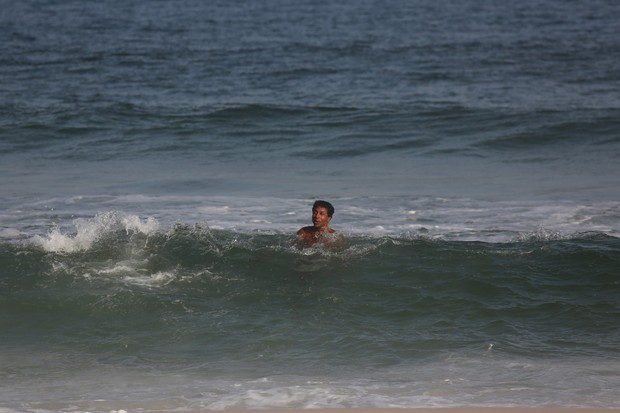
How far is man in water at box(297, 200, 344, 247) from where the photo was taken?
10.3 metres

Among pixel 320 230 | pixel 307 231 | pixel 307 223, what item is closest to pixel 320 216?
pixel 320 230

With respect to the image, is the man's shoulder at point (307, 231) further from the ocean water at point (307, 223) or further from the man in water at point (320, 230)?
the ocean water at point (307, 223)

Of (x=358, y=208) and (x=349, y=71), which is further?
(x=349, y=71)

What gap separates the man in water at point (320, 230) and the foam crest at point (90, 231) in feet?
5.98

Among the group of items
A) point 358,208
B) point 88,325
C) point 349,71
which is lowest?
point 88,325

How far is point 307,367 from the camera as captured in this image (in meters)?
Result: 7.75

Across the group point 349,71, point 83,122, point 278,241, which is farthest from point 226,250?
point 349,71

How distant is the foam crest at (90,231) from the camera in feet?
35.4

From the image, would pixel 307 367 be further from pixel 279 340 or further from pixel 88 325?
pixel 88 325

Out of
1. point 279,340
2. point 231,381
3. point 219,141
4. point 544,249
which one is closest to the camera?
point 231,381

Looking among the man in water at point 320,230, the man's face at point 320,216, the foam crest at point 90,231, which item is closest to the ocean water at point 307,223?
the foam crest at point 90,231

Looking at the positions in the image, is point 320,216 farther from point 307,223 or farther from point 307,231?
point 307,223

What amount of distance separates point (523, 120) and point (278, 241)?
9.31m

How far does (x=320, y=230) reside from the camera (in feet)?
34.2
